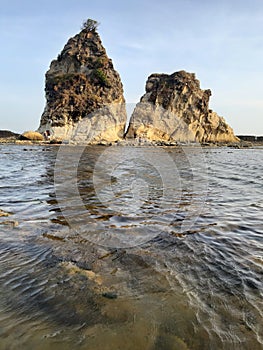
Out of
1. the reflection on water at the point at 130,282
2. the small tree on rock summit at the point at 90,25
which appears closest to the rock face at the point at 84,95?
the small tree on rock summit at the point at 90,25

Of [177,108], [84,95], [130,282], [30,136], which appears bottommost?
[130,282]

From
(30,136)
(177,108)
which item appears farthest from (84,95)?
(177,108)

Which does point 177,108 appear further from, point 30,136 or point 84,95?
point 30,136

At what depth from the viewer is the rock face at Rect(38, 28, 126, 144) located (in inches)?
2009

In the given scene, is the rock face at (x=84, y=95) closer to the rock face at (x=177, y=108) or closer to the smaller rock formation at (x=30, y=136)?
the smaller rock formation at (x=30, y=136)

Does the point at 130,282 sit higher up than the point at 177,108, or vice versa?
the point at 177,108

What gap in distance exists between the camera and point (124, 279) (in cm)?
279

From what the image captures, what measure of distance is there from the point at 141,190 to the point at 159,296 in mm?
6003

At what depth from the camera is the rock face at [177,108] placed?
2601 inches

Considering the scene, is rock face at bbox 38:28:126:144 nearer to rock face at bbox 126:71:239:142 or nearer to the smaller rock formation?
the smaller rock formation

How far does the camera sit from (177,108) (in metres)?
69.1

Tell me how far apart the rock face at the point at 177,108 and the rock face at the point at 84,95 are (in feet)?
28.5

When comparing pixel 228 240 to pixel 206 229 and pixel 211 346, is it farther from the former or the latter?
pixel 211 346

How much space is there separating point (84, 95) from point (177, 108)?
86.0ft
